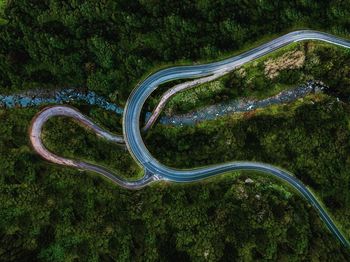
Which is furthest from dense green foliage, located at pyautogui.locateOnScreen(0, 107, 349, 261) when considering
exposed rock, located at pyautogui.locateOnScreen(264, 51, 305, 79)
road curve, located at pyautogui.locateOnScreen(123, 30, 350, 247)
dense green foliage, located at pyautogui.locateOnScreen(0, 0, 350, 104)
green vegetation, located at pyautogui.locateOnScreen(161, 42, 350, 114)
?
exposed rock, located at pyautogui.locateOnScreen(264, 51, 305, 79)

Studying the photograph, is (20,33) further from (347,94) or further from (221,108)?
(347,94)

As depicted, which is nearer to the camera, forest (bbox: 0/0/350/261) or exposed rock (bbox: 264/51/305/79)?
forest (bbox: 0/0/350/261)

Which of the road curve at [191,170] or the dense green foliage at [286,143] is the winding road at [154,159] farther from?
the dense green foliage at [286,143]

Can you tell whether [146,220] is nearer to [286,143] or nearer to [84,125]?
[84,125]

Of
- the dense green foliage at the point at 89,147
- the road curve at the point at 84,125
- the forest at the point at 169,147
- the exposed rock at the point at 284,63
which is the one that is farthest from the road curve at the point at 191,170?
the road curve at the point at 84,125

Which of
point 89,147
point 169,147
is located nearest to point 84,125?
point 89,147

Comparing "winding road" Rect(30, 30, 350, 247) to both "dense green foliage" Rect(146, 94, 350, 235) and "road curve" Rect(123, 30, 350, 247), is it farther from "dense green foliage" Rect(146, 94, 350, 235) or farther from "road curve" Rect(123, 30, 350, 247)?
"dense green foliage" Rect(146, 94, 350, 235)
